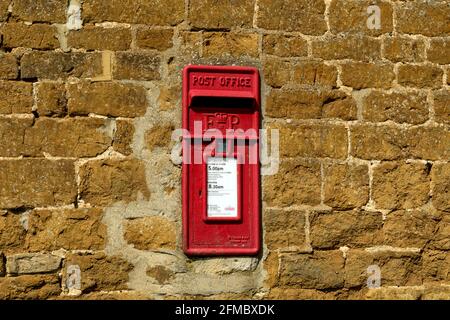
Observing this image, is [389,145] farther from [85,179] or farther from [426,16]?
[85,179]

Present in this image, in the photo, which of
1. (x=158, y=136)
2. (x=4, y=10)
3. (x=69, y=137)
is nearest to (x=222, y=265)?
(x=158, y=136)

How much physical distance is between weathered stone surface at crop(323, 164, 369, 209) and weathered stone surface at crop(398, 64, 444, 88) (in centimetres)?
54

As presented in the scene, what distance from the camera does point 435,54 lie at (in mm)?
3936

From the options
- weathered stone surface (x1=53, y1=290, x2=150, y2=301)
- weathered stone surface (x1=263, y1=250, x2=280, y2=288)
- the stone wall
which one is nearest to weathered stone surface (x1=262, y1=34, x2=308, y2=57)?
the stone wall

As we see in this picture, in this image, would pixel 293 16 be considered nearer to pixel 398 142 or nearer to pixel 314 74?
pixel 314 74

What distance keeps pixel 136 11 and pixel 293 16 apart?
844 millimetres

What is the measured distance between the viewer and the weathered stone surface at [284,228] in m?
3.71

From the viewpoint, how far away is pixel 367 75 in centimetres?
386

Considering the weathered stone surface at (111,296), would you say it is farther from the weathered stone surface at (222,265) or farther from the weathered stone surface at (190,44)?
the weathered stone surface at (190,44)

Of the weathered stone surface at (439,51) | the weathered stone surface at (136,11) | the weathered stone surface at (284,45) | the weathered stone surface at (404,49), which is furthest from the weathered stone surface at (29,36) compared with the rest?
the weathered stone surface at (439,51)

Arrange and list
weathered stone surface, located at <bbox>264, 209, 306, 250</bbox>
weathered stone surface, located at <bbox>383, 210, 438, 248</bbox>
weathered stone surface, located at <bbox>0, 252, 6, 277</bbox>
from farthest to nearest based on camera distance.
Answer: weathered stone surface, located at <bbox>383, 210, 438, 248</bbox> → weathered stone surface, located at <bbox>264, 209, 306, 250</bbox> → weathered stone surface, located at <bbox>0, 252, 6, 277</bbox>

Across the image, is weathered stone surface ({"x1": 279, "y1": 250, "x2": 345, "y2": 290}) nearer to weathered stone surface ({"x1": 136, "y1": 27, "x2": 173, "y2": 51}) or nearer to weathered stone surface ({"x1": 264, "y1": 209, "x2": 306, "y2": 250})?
weathered stone surface ({"x1": 264, "y1": 209, "x2": 306, "y2": 250})

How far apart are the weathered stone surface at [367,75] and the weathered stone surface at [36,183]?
1555mm

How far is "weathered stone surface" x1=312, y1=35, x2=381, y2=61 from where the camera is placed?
12.6 feet
